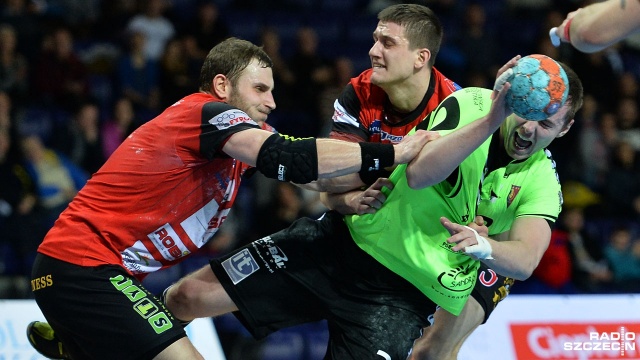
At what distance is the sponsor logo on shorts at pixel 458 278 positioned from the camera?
5395 mm

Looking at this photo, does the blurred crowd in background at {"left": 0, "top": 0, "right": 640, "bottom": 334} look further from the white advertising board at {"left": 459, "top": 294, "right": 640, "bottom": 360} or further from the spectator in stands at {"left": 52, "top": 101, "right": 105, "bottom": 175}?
the white advertising board at {"left": 459, "top": 294, "right": 640, "bottom": 360}

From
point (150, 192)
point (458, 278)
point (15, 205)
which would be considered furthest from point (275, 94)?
point (458, 278)

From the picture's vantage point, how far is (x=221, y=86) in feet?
18.6

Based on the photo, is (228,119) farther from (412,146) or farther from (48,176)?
(48,176)

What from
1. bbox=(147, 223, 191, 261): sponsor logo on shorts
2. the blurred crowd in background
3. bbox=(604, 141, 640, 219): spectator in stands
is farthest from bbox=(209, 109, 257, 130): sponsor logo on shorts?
bbox=(604, 141, 640, 219): spectator in stands

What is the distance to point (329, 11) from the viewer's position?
14914 mm

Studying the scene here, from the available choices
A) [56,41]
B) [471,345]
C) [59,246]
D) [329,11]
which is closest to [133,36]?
[56,41]

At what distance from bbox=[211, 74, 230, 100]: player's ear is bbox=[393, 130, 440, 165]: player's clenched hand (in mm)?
1214

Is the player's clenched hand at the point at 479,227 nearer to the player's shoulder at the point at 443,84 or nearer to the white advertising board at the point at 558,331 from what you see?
the player's shoulder at the point at 443,84

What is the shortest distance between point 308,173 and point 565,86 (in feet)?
4.70

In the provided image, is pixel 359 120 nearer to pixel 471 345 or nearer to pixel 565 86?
pixel 565 86

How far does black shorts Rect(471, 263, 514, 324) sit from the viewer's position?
630 cm

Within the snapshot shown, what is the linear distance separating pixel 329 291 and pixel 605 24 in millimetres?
→ 2427

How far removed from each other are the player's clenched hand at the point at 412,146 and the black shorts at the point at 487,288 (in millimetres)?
1603
